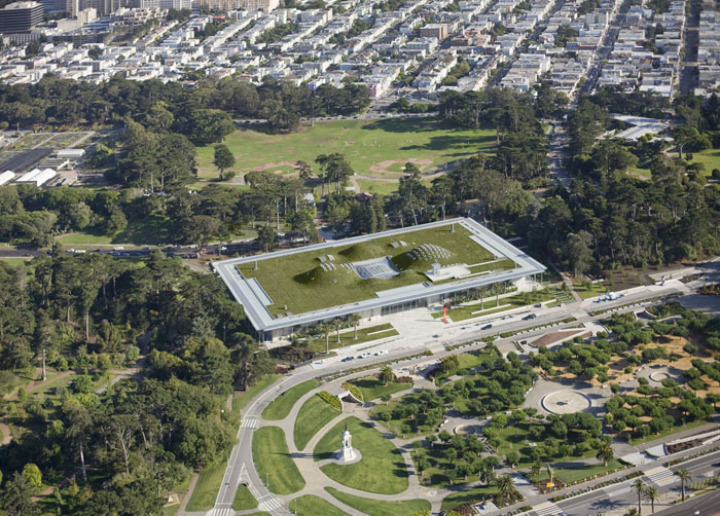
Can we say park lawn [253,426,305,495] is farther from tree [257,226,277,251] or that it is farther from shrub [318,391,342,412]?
tree [257,226,277,251]

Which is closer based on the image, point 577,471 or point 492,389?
point 577,471

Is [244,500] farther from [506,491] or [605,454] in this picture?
[605,454]

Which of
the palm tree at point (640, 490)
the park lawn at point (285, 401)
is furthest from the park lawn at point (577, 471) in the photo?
the park lawn at point (285, 401)

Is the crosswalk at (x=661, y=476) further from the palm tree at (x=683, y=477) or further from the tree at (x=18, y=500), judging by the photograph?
the tree at (x=18, y=500)

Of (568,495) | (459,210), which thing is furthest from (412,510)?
(459,210)

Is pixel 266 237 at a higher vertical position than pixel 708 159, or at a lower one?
lower

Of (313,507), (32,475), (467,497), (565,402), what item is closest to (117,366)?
A: (32,475)

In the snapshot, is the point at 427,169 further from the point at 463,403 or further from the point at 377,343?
the point at 463,403
